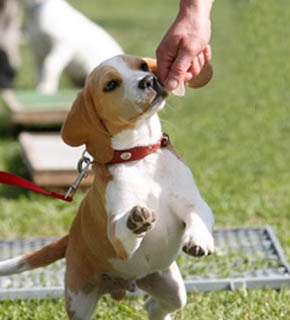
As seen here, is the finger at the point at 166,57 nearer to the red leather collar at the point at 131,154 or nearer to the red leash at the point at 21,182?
the red leather collar at the point at 131,154

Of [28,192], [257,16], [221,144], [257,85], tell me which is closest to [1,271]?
[28,192]

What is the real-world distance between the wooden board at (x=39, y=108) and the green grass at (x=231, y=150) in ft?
0.94

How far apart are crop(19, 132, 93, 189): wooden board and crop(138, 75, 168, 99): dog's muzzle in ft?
9.15

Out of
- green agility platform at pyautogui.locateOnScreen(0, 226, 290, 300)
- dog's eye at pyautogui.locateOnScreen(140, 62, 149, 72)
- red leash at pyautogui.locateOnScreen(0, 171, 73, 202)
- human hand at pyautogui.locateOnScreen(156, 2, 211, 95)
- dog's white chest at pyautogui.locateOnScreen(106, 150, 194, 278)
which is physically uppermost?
human hand at pyautogui.locateOnScreen(156, 2, 211, 95)

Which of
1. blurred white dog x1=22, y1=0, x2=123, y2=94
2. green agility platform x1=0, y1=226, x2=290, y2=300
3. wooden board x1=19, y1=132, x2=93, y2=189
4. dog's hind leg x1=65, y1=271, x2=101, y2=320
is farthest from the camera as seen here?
blurred white dog x1=22, y1=0, x2=123, y2=94

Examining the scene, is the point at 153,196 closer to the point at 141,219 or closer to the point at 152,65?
the point at 141,219

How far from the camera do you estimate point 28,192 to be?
644cm

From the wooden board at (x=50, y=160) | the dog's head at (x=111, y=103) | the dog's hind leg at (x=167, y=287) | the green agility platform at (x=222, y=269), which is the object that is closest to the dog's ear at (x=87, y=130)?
the dog's head at (x=111, y=103)

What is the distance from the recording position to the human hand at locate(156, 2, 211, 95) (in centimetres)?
309

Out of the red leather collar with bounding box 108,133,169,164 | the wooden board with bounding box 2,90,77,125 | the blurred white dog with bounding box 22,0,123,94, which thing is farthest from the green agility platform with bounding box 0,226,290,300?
the blurred white dog with bounding box 22,0,123,94

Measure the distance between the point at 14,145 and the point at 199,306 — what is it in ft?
13.9

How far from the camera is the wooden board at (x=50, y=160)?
6.12 meters

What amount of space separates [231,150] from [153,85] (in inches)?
174

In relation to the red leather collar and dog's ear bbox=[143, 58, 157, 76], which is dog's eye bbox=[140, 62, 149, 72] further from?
the red leather collar
